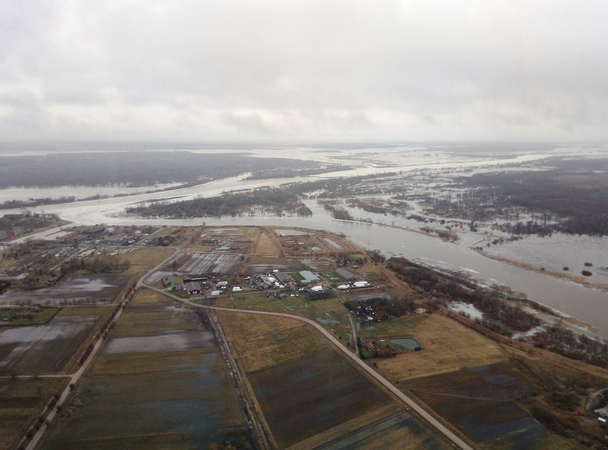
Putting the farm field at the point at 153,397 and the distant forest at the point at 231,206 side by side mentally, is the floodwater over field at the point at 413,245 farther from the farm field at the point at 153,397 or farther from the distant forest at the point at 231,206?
the farm field at the point at 153,397

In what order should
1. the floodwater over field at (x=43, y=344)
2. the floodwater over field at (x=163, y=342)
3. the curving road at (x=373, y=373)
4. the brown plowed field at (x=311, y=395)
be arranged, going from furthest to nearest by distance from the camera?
the floodwater over field at (x=163, y=342) < the floodwater over field at (x=43, y=344) < the brown plowed field at (x=311, y=395) < the curving road at (x=373, y=373)

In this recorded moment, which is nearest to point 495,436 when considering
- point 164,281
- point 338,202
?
point 164,281

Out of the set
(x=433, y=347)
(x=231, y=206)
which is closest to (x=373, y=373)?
(x=433, y=347)

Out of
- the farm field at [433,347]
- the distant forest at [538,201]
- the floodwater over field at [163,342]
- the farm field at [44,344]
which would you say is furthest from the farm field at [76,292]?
the distant forest at [538,201]

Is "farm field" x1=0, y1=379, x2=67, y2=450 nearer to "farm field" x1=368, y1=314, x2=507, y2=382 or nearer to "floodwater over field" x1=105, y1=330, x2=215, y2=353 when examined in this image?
"floodwater over field" x1=105, y1=330, x2=215, y2=353

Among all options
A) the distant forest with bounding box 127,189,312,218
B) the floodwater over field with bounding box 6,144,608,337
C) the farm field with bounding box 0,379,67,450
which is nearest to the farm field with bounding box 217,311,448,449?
the farm field with bounding box 0,379,67,450

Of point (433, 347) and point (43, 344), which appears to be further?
point (43, 344)

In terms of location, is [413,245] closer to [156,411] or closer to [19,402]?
[156,411]

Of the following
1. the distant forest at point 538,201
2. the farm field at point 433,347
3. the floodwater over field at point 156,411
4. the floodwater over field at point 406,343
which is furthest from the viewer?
the distant forest at point 538,201
